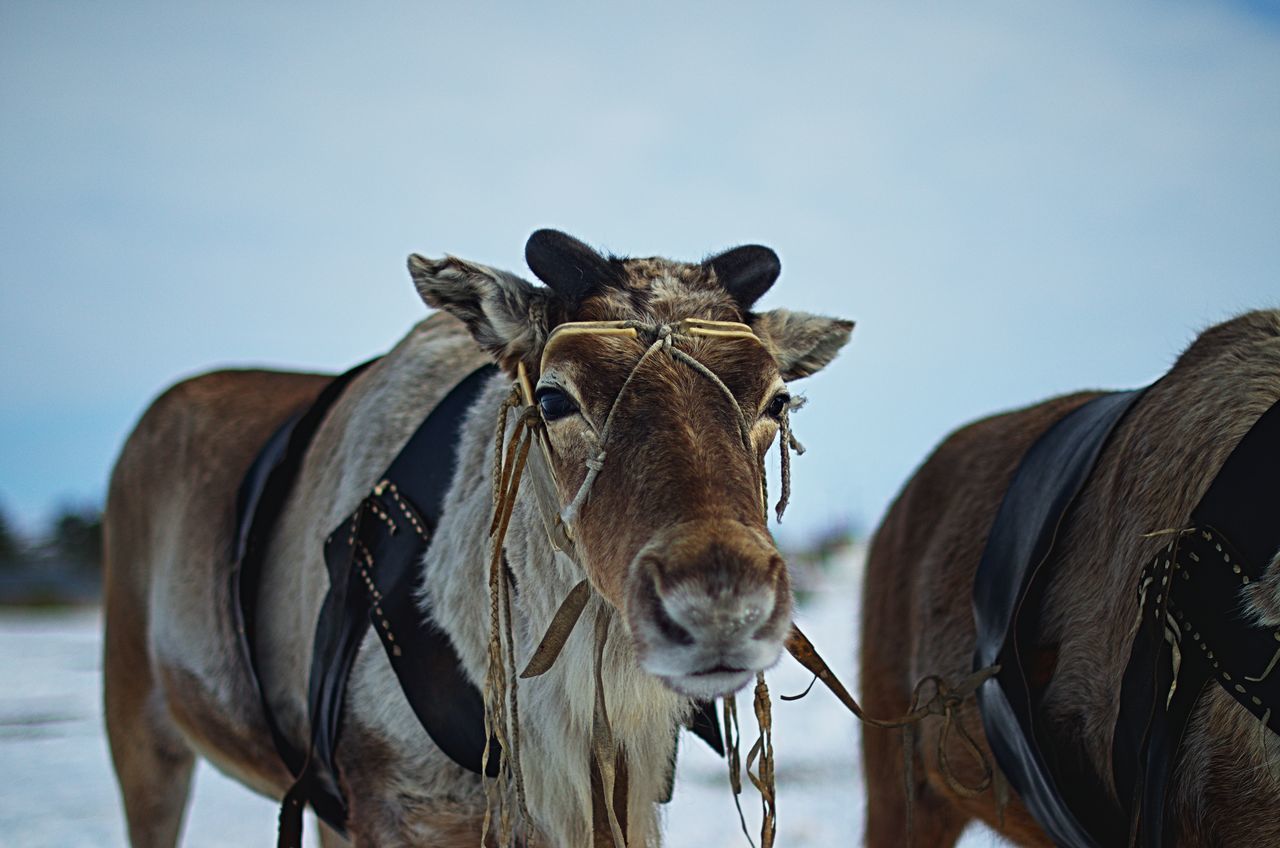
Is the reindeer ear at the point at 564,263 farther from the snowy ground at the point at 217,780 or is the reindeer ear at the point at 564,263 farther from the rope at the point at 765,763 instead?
the snowy ground at the point at 217,780

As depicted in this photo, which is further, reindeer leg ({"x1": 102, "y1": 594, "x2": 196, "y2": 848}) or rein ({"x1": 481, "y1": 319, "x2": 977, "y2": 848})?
reindeer leg ({"x1": 102, "y1": 594, "x2": 196, "y2": 848})

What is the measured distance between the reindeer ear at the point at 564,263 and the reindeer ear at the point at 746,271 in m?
0.35

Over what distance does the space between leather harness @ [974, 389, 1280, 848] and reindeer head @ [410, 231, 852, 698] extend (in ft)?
3.22

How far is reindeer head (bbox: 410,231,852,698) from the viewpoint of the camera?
1940mm

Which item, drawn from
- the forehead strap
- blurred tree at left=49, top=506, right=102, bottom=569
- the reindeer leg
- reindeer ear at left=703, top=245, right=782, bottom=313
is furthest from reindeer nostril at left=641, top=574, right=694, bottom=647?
blurred tree at left=49, top=506, right=102, bottom=569

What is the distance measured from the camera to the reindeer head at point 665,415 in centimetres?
194

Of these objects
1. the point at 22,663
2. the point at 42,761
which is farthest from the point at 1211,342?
the point at 22,663

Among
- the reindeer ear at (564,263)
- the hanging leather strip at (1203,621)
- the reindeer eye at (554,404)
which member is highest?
the reindeer ear at (564,263)

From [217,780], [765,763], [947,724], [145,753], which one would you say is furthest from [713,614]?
[217,780]

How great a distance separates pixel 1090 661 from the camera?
9.95 ft

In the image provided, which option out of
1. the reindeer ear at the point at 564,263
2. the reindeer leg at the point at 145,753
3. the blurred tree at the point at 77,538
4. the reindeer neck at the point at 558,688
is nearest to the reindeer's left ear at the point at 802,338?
the reindeer ear at the point at 564,263

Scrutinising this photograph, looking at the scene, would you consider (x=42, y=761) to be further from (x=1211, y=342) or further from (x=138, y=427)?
(x=1211, y=342)

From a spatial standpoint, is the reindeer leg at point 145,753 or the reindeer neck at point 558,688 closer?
the reindeer neck at point 558,688

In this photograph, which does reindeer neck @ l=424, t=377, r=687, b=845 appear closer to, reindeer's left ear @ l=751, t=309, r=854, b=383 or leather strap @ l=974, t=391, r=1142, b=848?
reindeer's left ear @ l=751, t=309, r=854, b=383
